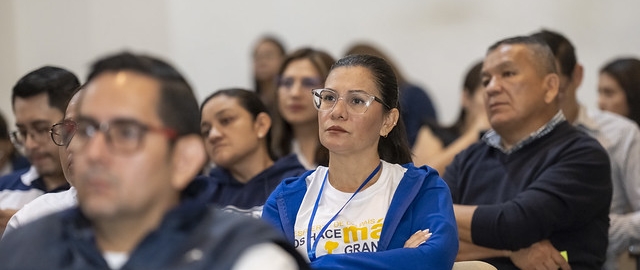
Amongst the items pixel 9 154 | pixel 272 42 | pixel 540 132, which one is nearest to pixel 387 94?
pixel 540 132

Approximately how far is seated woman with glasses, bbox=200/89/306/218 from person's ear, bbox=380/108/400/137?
86 cm

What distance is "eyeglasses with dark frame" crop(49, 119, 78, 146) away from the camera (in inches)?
113

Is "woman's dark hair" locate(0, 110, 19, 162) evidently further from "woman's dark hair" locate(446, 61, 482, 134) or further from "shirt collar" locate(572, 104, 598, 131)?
"shirt collar" locate(572, 104, 598, 131)

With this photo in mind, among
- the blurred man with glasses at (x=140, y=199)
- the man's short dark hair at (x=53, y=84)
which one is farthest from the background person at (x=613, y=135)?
the blurred man with glasses at (x=140, y=199)

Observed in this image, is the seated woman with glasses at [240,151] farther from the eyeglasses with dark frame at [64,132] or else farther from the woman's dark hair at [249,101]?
the eyeglasses with dark frame at [64,132]

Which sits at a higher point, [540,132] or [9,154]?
[540,132]

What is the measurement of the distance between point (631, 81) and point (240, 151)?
219 cm

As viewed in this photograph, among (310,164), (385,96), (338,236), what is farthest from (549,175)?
(310,164)

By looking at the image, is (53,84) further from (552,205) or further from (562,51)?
(562,51)

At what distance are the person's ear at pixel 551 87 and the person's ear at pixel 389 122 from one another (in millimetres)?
911

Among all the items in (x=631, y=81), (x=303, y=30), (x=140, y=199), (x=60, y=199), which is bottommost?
(x=303, y=30)

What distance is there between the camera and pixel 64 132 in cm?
301

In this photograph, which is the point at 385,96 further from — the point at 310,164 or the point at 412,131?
the point at 412,131

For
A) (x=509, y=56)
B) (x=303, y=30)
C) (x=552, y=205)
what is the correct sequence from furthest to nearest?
(x=303, y=30) < (x=509, y=56) < (x=552, y=205)
